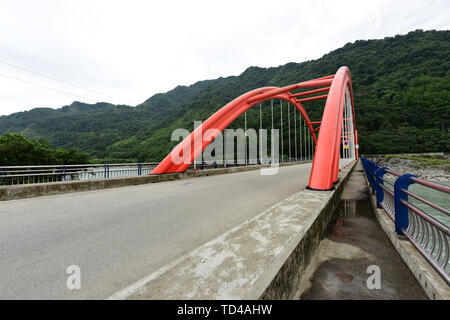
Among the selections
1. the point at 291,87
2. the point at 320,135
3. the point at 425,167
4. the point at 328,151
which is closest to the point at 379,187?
the point at 328,151

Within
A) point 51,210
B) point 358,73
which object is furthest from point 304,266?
point 358,73

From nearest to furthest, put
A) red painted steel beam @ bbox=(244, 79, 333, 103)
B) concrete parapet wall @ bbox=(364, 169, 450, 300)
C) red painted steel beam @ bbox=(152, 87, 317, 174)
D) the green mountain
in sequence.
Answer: concrete parapet wall @ bbox=(364, 169, 450, 300)
red painted steel beam @ bbox=(152, 87, 317, 174)
red painted steel beam @ bbox=(244, 79, 333, 103)
the green mountain

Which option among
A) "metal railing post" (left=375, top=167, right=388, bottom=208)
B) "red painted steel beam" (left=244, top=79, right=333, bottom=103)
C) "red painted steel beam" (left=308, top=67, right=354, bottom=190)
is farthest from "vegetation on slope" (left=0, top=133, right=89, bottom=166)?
"metal railing post" (left=375, top=167, right=388, bottom=208)

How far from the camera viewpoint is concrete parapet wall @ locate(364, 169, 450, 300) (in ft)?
5.59

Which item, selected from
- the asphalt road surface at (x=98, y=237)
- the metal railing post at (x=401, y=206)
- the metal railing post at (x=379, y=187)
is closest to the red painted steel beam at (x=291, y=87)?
the metal railing post at (x=379, y=187)

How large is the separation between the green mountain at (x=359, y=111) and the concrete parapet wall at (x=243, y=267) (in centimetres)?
4405

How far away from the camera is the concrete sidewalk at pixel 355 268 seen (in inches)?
75.9

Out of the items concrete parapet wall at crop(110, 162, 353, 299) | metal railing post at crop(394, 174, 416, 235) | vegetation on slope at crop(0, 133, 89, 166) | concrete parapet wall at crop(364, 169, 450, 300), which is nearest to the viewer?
concrete parapet wall at crop(110, 162, 353, 299)

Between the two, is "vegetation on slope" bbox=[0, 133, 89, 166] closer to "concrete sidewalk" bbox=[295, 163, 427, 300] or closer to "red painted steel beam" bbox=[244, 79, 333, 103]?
"red painted steel beam" bbox=[244, 79, 333, 103]

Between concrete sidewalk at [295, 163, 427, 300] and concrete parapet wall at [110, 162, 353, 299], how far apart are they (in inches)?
6.3

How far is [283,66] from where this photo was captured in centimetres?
11381

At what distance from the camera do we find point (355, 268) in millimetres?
2389

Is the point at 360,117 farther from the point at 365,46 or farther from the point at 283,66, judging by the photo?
the point at 365,46

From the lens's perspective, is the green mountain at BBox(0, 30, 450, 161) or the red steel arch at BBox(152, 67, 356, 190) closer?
the red steel arch at BBox(152, 67, 356, 190)
